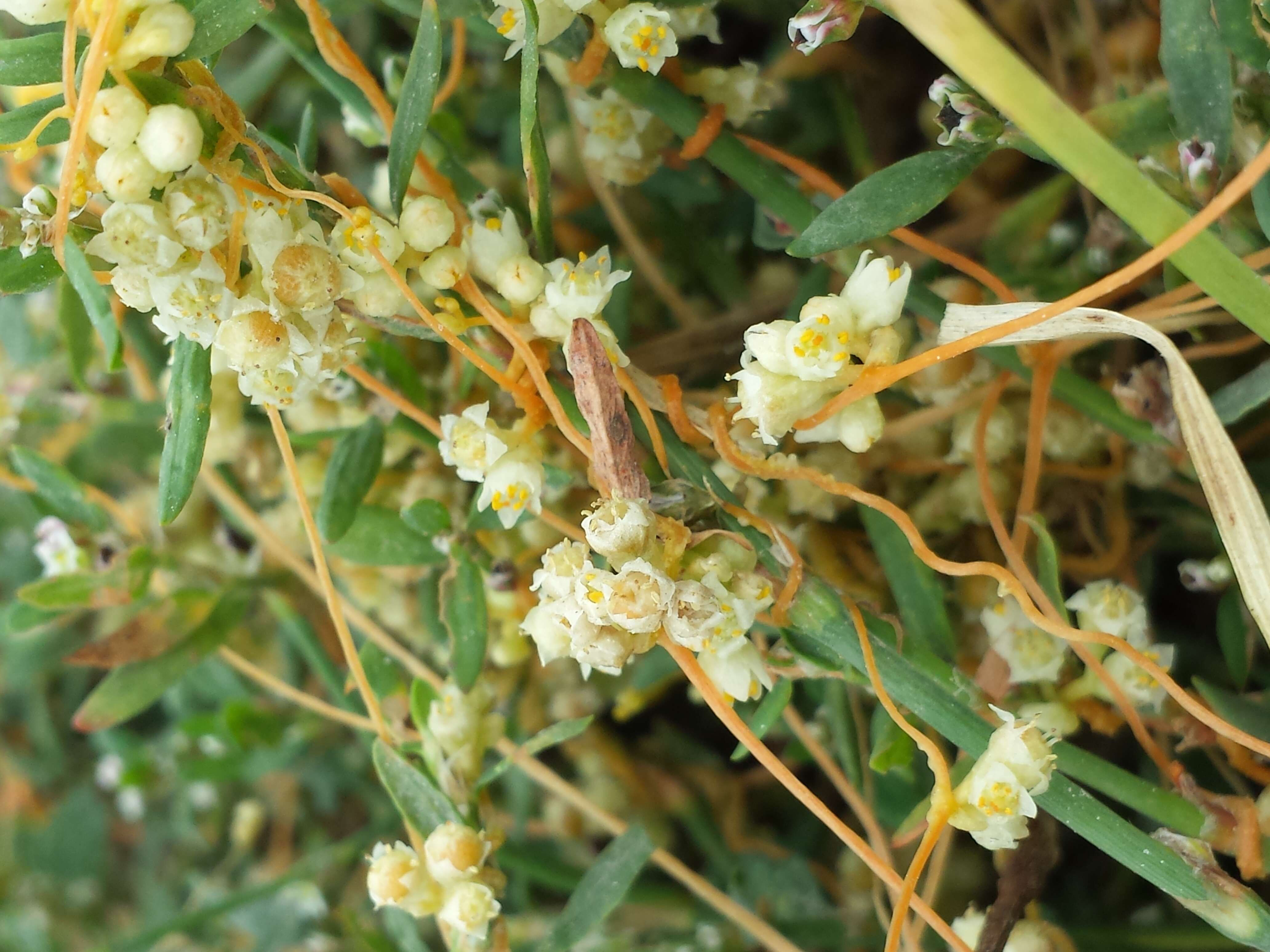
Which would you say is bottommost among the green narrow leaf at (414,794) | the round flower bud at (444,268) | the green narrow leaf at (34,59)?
the green narrow leaf at (414,794)

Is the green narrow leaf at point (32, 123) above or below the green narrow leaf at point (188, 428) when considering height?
above

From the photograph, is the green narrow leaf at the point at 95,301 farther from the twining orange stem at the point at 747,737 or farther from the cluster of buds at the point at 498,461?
the twining orange stem at the point at 747,737

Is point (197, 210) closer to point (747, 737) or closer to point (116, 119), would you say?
point (116, 119)

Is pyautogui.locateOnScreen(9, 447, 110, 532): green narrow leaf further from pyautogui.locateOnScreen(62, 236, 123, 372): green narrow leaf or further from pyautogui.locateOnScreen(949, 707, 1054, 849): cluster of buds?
pyautogui.locateOnScreen(949, 707, 1054, 849): cluster of buds

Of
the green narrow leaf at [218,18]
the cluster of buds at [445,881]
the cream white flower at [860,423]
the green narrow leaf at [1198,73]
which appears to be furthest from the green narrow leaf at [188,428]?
the green narrow leaf at [1198,73]

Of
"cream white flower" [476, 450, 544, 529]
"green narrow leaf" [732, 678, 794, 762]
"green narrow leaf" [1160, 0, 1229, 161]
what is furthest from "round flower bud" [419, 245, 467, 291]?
"green narrow leaf" [1160, 0, 1229, 161]

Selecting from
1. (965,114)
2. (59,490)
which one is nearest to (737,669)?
(965,114)

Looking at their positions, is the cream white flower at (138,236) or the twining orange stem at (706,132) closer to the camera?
the cream white flower at (138,236)

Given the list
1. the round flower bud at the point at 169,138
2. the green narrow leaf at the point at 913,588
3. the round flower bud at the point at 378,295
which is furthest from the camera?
the green narrow leaf at the point at 913,588
